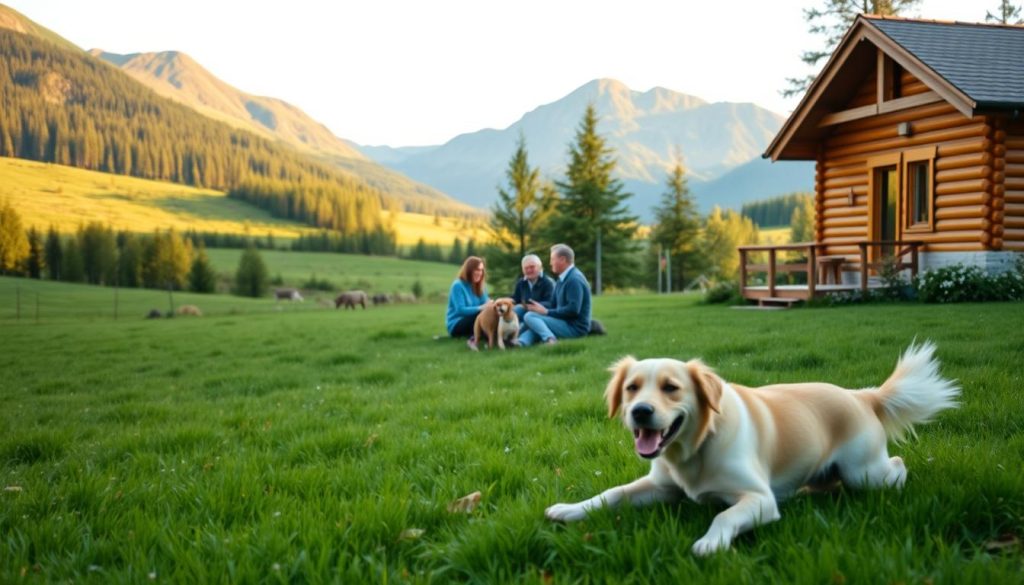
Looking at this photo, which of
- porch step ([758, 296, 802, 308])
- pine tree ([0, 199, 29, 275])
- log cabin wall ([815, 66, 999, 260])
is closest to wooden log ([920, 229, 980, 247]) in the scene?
log cabin wall ([815, 66, 999, 260])

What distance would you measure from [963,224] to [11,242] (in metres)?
53.0

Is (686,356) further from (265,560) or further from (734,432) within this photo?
(265,560)

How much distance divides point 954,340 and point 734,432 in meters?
6.76

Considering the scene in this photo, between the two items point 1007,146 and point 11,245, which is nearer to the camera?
point 1007,146

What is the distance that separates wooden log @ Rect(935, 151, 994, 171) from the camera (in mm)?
15719

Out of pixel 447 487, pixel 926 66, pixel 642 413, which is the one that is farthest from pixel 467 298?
pixel 926 66

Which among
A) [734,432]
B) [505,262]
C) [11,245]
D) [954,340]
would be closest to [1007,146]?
[954,340]

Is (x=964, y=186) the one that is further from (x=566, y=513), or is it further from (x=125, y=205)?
(x=125, y=205)

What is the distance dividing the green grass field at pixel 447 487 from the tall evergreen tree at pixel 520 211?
45.4 m

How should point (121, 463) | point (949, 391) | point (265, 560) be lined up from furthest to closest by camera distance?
point (121, 463) < point (949, 391) < point (265, 560)

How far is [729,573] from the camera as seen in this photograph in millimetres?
2178

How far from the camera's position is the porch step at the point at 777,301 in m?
17.7

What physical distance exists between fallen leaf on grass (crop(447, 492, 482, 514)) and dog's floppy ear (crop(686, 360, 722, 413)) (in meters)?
1.23

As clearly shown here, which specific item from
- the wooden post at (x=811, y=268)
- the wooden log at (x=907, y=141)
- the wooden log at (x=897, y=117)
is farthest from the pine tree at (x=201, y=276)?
the wooden post at (x=811, y=268)
